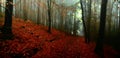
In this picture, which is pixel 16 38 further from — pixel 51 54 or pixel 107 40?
pixel 107 40

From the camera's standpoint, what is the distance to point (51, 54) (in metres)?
13.8

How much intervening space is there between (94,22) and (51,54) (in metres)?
15.6

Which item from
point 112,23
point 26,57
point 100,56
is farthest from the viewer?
point 112,23

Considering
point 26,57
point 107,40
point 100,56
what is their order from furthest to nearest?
point 107,40, point 100,56, point 26,57

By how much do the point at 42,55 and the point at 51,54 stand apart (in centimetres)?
84

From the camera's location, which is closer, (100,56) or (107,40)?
(100,56)

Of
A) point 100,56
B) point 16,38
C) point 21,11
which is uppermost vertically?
point 21,11

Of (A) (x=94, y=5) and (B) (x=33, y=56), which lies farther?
(A) (x=94, y=5)

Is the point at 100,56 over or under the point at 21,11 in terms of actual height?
under

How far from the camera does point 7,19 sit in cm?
1357

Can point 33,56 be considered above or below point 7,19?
below

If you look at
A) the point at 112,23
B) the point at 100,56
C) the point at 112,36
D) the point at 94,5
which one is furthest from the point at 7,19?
the point at 112,23

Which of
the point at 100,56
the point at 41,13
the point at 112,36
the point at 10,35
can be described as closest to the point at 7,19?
the point at 10,35

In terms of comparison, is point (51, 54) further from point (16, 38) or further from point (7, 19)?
point (7, 19)
